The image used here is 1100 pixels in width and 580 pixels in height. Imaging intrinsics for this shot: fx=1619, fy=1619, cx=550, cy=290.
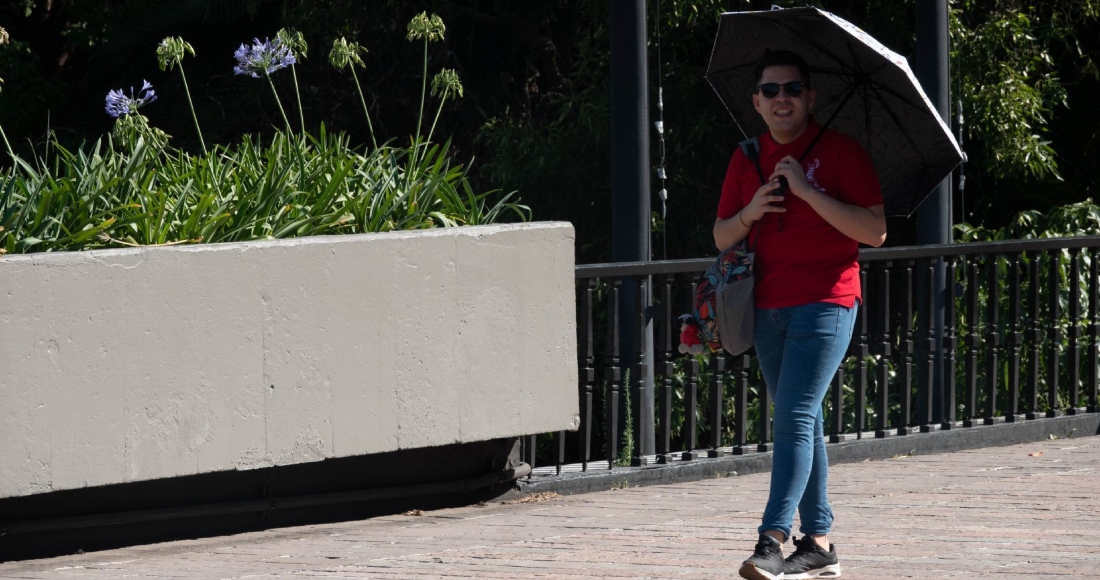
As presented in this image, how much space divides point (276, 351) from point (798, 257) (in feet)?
7.51

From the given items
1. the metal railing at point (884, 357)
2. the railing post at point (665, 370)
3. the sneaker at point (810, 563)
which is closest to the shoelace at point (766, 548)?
the sneaker at point (810, 563)

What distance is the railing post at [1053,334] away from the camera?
9.27 m

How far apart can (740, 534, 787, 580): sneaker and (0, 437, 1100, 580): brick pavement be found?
42 cm

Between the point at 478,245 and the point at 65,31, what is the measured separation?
14.5 metres

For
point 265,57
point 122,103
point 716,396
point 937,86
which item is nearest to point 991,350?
point 937,86

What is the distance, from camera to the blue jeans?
17.0ft

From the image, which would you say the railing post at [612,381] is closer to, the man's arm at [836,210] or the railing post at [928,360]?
the railing post at [928,360]

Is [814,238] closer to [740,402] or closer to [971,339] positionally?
[740,402]

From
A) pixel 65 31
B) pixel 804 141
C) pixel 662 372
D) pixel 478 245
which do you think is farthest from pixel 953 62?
pixel 65 31

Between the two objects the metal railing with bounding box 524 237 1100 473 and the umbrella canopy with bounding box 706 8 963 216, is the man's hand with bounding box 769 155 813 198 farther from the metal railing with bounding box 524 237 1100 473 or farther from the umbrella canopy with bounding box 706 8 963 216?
the metal railing with bounding box 524 237 1100 473

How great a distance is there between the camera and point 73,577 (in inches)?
227

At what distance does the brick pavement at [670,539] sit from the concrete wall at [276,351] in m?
0.35

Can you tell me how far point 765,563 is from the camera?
510 cm

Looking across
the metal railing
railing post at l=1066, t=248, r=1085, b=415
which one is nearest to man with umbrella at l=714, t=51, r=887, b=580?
the metal railing
